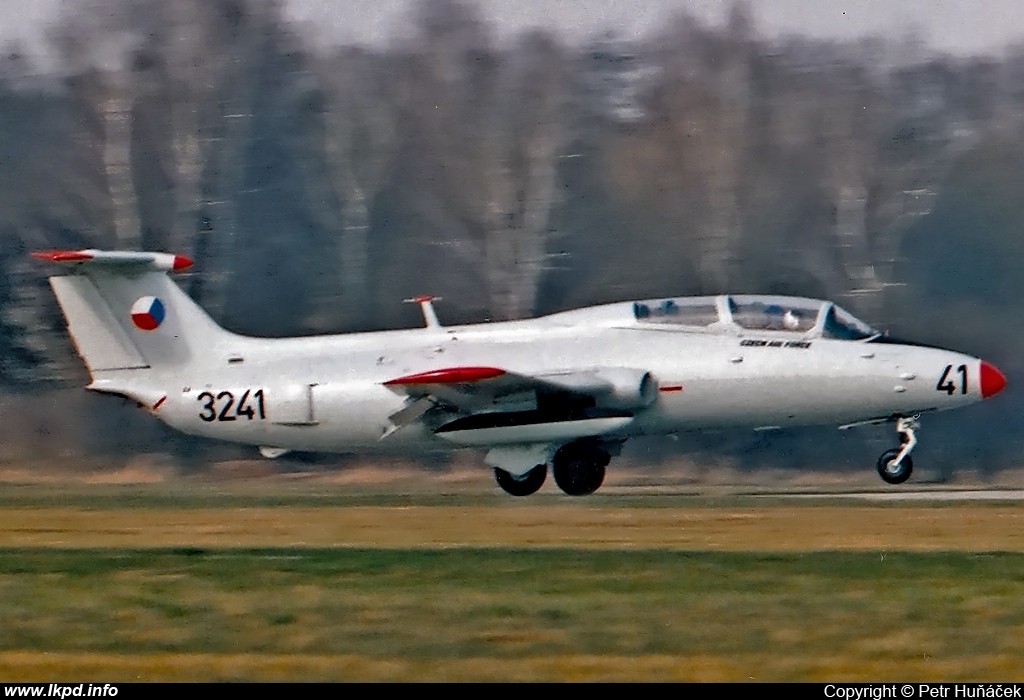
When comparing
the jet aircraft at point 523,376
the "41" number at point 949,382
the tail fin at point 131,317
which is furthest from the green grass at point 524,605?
the tail fin at point 131,317

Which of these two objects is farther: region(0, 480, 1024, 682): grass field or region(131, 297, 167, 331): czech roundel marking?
region(131, 297, 167, 331): czech roundel marking

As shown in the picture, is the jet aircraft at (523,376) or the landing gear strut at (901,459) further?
the landing gear strut at (901,459)

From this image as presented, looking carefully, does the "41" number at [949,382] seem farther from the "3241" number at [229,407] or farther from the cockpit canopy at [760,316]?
the "3241" number at [229,407]

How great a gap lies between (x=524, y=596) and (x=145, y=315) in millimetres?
7333

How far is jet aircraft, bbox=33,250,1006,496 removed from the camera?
14359 millimetres

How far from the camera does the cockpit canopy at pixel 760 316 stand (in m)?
14.6

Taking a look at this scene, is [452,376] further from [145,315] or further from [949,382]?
[949,382]

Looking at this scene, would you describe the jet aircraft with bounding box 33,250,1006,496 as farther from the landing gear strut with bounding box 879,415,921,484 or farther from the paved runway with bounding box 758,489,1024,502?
the paved runway with bounding box 758,489,1024,502

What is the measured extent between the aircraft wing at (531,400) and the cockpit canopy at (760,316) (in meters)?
0.72

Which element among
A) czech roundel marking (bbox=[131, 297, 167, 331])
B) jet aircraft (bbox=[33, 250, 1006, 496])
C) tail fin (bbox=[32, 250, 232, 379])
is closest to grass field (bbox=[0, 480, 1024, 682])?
jet aircraft (bbox=[33, 250, 1006, 496])

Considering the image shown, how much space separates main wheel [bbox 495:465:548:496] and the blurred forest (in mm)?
6214

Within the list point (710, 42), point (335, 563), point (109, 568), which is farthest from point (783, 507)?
point (710, 42)

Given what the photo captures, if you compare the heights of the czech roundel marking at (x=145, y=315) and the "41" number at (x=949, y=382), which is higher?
the czech roundel marking at (x=145, y=315)

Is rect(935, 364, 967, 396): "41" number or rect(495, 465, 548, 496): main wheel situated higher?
rect(935, 364, 967, 396): "41" number
